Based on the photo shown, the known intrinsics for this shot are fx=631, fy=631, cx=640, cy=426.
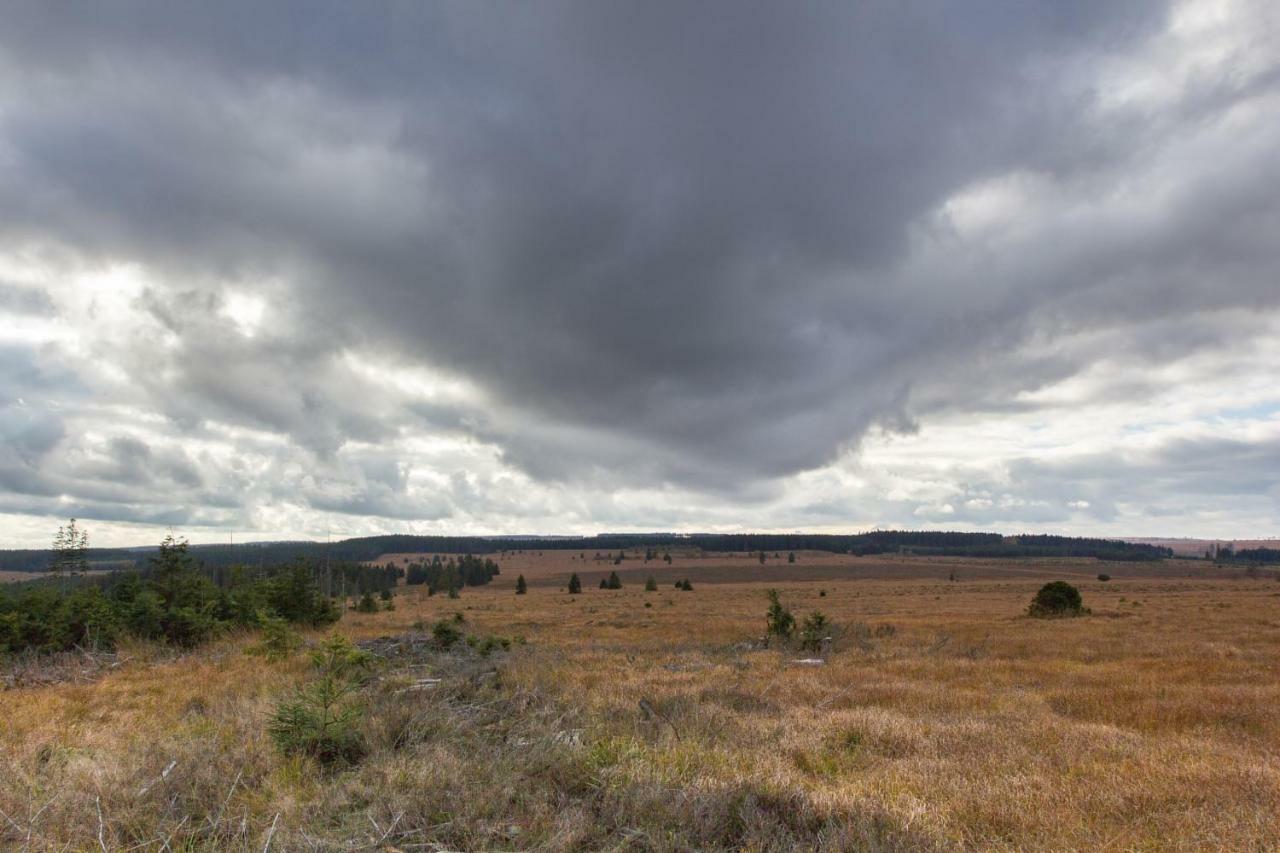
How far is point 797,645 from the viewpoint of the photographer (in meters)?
21.8

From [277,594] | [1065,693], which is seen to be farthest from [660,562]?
[1065,693]

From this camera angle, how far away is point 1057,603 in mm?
32344

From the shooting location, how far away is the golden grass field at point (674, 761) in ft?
18.3

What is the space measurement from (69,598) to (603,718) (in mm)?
19435

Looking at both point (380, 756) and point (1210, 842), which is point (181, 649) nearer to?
point (380, 756)

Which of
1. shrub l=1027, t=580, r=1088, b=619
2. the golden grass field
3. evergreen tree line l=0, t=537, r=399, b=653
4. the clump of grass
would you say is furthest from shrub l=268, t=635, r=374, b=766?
shrub l=1027, t=580, r=1088, b=619

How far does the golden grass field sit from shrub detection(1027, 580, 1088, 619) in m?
Result: 17.3

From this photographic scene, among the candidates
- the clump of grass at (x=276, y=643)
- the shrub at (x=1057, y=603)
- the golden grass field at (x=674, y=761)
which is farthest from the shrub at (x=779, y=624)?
the shrub at (x=1057, y=603)

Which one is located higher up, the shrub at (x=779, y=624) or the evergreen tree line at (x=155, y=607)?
the evergreen tree line at (x=155, y=607)

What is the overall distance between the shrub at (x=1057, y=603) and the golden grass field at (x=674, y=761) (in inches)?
680

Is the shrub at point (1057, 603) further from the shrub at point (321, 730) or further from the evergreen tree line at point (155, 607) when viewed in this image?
the evergreen tree line at point (155, 607)

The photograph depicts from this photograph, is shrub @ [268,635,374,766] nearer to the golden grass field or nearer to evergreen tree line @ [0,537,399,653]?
the golden grass field

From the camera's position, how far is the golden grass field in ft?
18.3

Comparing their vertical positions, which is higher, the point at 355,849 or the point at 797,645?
the point at 355,849
